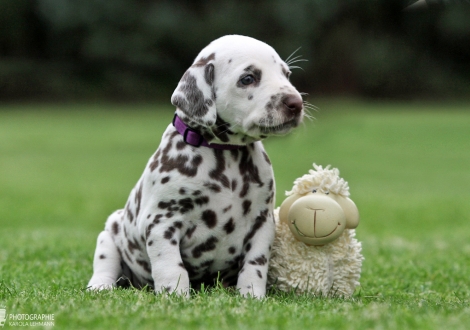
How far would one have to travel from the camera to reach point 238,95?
462 centimetres

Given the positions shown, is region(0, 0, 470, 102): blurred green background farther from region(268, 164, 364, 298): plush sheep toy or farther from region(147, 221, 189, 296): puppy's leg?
region(147, 221, 189, 296): puppy's leg

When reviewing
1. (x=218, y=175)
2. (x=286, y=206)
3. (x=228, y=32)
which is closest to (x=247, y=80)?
(x=218, y=175)

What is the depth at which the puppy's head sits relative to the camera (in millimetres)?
4520

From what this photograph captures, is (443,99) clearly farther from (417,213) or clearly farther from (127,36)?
(417,213)

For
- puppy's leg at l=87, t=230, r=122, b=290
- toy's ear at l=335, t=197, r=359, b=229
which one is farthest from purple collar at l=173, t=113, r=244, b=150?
puppy's leg at l=87, t=230, r=122, b=290

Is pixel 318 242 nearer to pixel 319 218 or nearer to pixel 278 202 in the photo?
pixel 319 218

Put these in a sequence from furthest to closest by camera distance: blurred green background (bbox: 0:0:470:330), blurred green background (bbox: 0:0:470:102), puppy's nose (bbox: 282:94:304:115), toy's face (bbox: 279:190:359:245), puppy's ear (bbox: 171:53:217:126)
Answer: blurred green background (bbox: 0:0:470:102)
toy's face (bbox: 279:190:359:245)
puppy's ear (bbox: 171:53:217:126)
puppy's nose (bbox: 282:94:304:115)
blurred green background (bbox: 0:0:470:330)

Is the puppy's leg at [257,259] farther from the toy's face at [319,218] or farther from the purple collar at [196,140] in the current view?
the purple collar at [196,140]

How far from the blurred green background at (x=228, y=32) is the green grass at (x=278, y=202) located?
320 centimetres

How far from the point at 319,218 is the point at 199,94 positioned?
45.2 inches

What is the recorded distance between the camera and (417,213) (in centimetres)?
1298

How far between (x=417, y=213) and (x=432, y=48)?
32.5 m

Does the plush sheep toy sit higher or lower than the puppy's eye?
lower

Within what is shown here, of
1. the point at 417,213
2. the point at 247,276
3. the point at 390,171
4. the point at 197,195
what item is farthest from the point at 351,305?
the point at 390,171
